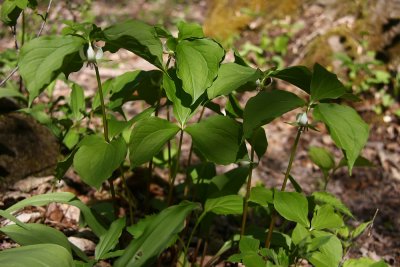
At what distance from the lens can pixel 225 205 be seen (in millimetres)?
2051

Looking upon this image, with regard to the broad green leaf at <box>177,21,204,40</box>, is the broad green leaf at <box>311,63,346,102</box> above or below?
below

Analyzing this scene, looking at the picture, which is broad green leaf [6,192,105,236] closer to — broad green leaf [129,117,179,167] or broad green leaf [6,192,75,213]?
broad green leaf [6,192,75,213]

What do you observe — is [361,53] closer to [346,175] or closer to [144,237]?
[346,175]

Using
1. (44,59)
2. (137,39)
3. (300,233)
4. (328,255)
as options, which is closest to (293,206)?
(300,233)

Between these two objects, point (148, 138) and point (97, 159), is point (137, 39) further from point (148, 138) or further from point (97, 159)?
point (97, 159)

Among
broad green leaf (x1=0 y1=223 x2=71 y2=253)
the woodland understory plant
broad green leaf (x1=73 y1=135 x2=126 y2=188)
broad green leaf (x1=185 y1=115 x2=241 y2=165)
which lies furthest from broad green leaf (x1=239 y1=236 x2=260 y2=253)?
broad green leaf (x1=0 y1=223 x2=71 y2=253)

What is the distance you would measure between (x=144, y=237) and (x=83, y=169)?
1.24 feet

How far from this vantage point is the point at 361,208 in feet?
11.1

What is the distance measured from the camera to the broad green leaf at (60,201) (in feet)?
6.39

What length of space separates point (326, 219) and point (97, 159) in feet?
3.38

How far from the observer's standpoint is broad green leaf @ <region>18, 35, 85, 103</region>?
1476mm

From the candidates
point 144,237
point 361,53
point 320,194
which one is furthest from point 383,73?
point 144,237

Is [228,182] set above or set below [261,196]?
below

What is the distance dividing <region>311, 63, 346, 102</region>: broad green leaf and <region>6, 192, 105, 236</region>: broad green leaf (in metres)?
1.21
